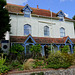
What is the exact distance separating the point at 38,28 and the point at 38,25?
1.85ft

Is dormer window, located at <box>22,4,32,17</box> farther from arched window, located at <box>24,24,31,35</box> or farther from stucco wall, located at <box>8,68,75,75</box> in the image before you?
stucco wall, located at <box>8,68,75,75</box>

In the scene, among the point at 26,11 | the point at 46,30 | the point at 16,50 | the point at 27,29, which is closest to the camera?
the point at 16,50

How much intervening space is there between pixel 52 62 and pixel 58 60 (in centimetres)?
65

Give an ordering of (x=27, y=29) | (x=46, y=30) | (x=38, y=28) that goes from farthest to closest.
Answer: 1. (x=46, y=30)
2. (x=38, y=28)
3. (x=27, y=29)

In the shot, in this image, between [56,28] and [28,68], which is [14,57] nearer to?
[28,68]

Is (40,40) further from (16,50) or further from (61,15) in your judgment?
(61,15)

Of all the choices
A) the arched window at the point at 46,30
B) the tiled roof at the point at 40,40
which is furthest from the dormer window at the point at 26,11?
the tiled roof at the point at 40,40

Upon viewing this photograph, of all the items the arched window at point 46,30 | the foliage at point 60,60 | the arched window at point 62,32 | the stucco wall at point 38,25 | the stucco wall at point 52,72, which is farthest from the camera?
the arched window at point 62,32

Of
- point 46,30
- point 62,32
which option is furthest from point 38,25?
point 62,32

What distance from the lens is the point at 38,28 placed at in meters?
17.4

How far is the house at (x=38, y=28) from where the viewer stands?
15203 mm

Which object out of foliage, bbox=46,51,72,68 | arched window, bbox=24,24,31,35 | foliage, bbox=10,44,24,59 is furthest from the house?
foliage, bbox=46,51,72,68

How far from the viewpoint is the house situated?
49.9ft

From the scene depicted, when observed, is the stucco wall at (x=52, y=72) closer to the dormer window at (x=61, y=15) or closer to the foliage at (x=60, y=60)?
the foliage at (x=60, y=60)
